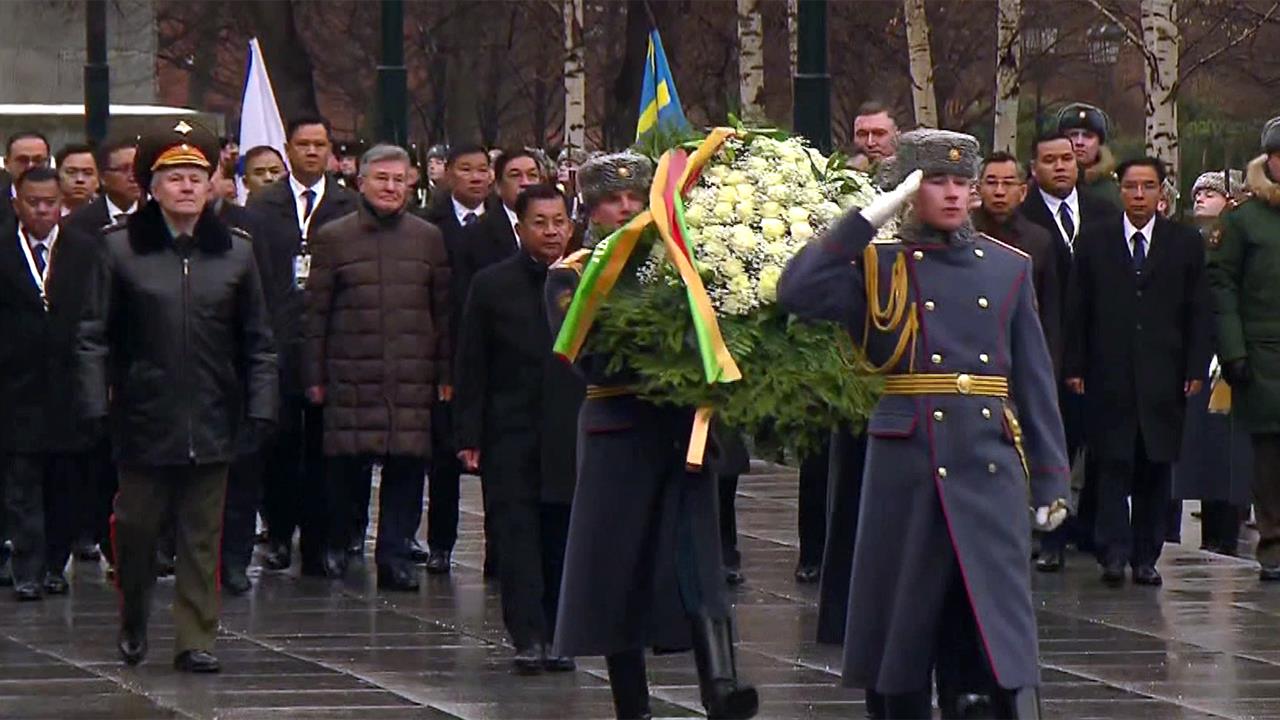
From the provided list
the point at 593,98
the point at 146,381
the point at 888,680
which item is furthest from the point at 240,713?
the point at 593,98

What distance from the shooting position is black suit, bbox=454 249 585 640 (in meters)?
11.9

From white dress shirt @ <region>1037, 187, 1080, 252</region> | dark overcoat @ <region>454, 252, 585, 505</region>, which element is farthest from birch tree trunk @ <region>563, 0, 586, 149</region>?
dark overcoat @ <region>454, 252, 585, 505</region>

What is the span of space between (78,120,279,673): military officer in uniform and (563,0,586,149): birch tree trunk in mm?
26169

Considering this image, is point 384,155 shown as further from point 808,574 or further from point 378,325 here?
point 808,574

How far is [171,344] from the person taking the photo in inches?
460

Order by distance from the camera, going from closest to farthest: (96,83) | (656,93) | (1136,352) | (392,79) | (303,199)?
1. (656,93)
2. (1136,352)
3. (303,199)
4. (392,79)
5. (96,83)

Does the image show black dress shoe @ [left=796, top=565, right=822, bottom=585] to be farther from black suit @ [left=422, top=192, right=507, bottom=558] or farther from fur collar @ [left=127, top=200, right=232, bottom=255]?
fur collar @ [left=127, top=200, right=232, bottom=255]

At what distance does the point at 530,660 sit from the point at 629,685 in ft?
5.80

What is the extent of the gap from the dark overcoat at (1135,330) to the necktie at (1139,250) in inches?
1.2

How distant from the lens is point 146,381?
461 inches

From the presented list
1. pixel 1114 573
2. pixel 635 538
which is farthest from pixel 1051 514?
pixel 1114 573

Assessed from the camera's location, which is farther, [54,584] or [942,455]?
Result: [54,584]

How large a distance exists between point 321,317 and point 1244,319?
4312 mm

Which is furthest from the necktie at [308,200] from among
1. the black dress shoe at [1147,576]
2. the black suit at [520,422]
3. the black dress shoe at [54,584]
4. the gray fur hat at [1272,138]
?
the gray fur hat at [1272,138]
